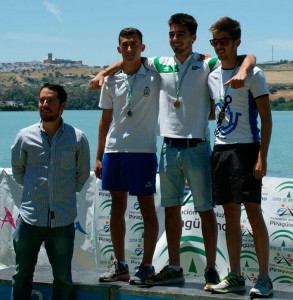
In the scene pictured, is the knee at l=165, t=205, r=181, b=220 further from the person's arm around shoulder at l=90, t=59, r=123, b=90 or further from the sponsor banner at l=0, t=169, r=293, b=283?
the sponsor banner at l=0, t=169, r=293, b=283

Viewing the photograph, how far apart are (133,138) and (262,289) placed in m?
1.46

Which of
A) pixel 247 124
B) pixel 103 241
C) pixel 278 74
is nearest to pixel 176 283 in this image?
pixel 247 124

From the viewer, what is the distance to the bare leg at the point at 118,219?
4.68 metres

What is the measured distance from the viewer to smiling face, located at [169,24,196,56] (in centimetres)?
440

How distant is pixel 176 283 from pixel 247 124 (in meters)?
1.35

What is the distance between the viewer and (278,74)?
30.4 meters

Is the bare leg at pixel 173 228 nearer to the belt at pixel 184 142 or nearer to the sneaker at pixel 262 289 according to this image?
the belt at pixel 184 142

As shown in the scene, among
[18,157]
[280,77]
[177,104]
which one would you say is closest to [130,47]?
[177,104]

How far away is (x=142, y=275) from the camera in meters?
4.53

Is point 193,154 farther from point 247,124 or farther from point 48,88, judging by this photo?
point 48,88

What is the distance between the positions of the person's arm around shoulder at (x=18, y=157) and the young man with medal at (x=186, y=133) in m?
1.03

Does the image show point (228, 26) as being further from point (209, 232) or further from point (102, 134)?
point (209, 232)

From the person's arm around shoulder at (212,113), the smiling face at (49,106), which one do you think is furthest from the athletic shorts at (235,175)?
the smiling face at (49,106)

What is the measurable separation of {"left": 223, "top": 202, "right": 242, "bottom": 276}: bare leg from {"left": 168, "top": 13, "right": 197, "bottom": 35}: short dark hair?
133cm
